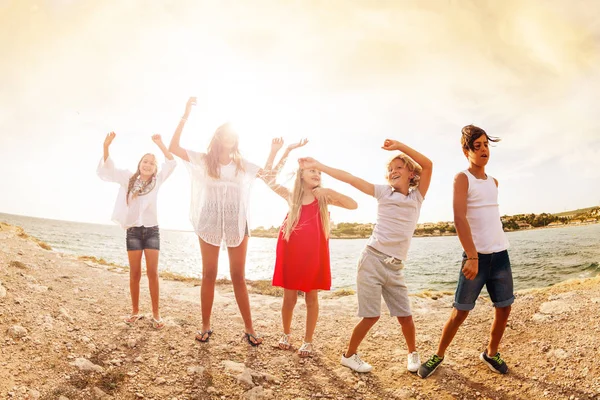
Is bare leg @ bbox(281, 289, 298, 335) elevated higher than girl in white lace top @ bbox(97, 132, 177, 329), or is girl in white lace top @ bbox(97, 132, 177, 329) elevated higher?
girl in white lace top @ bbox(97, 132, 177, 329)

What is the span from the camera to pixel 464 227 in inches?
126

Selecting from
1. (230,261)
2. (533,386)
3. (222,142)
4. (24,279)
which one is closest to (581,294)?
(533,386)

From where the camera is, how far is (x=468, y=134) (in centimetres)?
348

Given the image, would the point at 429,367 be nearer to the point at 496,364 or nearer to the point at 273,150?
the point at 496,364

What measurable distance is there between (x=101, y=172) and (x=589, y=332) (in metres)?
6.18

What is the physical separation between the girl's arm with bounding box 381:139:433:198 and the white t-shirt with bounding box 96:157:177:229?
9.65ft

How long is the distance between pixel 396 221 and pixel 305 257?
112 cm

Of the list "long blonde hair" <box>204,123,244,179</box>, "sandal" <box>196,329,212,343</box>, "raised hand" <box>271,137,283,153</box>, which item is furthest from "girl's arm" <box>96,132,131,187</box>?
"sandal" <box>196,329,212,343</box>

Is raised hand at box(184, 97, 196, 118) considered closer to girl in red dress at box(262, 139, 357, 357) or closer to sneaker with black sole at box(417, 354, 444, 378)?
girl in red dress at box(262, 139, 357, 357)

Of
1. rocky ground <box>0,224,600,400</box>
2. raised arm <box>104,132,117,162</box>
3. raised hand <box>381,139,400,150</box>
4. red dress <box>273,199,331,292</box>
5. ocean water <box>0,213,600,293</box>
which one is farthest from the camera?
ocean water <box>0,213,600,293</box>

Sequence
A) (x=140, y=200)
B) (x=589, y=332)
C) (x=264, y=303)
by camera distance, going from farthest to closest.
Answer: (x=264, y=303), (x=140, y=200), (x=589, y=332)

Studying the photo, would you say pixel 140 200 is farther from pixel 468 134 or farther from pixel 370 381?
pixel 468 134

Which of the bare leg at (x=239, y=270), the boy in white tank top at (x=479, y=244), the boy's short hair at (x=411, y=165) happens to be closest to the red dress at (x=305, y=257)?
the bare leg at (x=239, y=270)

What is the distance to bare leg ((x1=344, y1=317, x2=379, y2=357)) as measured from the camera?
347 centimetres
